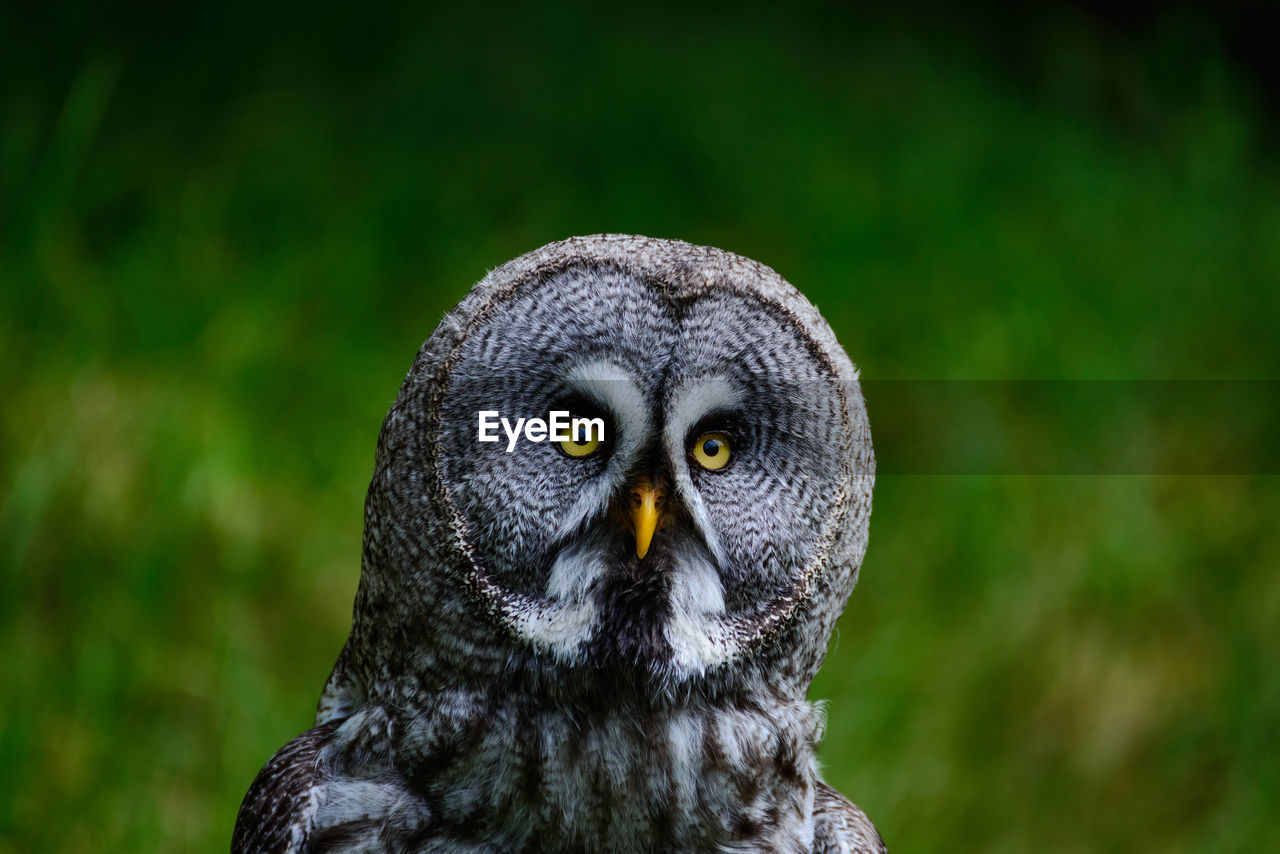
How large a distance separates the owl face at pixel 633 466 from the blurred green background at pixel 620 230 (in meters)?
1.14

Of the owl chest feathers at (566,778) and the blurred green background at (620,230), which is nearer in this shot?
the owl chest feathers at (566,778)

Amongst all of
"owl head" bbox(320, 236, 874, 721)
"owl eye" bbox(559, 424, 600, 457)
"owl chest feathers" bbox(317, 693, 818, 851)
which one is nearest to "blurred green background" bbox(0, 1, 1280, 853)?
"owl chest feathers" bbox(317, 693, 818, 851)

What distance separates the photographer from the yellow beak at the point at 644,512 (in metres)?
1.06

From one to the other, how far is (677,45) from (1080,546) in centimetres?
223

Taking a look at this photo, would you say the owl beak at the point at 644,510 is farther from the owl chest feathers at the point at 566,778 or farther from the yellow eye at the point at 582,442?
the owl chest feathers at the point at 566,778

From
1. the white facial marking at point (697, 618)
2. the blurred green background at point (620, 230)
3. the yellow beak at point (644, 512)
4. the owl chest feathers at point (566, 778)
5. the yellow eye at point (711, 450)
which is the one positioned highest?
the blurred green background at point (620, 230)

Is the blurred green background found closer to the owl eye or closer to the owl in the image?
the owl

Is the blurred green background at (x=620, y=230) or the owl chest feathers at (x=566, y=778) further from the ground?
the blurred green background at (x=620, y=230)

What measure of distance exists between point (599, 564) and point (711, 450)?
15 centimetres

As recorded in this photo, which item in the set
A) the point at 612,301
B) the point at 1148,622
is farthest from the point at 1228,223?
the point at 612,301

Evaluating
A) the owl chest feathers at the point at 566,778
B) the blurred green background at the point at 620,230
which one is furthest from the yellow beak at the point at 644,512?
the blurred green background at the point at 620,230

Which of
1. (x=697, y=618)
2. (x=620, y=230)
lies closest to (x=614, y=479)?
(x=697, y=618)

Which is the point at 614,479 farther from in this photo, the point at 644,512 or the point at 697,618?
the point at 697,618

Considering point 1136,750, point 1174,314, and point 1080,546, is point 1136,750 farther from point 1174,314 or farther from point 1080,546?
point 1174,314
